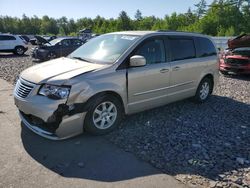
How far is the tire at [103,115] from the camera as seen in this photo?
4762 mm

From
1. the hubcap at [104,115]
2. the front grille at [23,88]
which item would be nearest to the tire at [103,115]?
the hubcap at [104,115]

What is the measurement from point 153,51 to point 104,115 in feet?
5.60

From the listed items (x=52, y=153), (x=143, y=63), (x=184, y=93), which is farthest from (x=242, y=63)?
(x=52, y=153)

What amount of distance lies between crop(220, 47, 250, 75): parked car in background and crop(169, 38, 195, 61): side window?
17.5 feet

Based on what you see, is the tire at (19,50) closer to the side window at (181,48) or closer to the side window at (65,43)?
the side window at (65,43)

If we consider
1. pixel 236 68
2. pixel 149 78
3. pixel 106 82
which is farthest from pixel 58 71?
→ pixel 236 68

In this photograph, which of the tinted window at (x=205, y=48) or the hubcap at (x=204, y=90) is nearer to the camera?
the tinted window at (x=205, y=48)

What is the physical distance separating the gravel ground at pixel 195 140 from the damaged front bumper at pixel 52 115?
0.71 meters

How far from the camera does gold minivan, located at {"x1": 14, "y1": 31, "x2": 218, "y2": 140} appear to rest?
450cm

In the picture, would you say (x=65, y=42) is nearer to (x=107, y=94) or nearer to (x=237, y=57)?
(x=237, y=57)

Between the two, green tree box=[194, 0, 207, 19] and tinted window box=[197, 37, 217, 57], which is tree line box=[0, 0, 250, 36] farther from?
tinted window box=[197, 37, 217, 57]

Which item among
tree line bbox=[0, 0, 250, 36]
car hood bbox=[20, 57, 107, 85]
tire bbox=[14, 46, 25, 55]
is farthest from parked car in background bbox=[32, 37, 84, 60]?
tree line bbox=[0, 0, 250, 36]

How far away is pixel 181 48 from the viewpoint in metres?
6.41

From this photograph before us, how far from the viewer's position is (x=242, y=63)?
1130 centimetres
